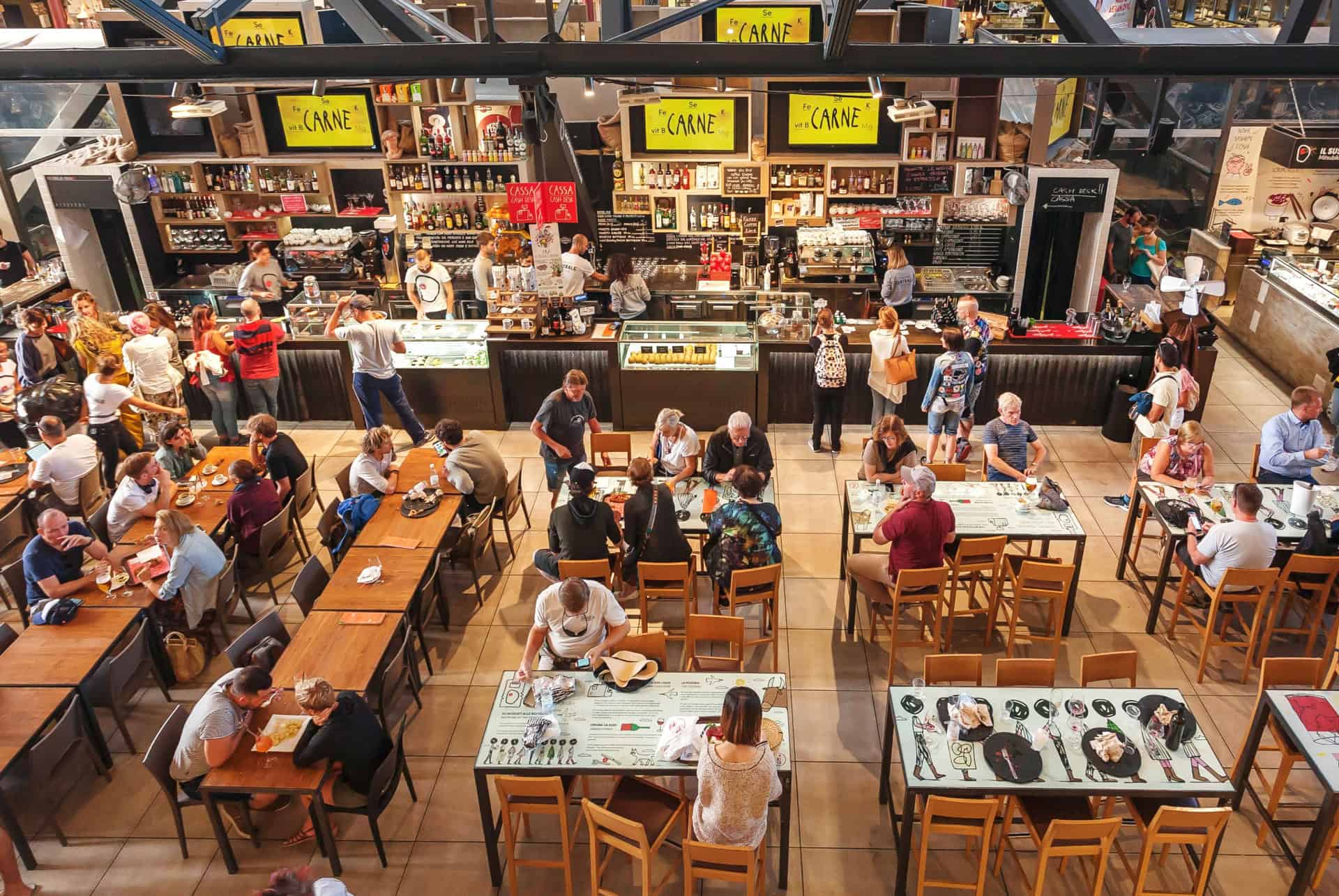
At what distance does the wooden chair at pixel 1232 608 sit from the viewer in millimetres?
6141

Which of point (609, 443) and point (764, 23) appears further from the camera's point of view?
point (764, 23)

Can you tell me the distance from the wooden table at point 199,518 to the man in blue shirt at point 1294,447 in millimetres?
7914

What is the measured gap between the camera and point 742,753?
4.32m

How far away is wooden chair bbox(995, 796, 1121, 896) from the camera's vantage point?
170 inches

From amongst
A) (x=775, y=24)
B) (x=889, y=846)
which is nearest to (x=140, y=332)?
(x=775, y=24)

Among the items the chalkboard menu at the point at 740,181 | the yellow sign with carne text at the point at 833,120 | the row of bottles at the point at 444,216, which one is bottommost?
the row of bottles at the point at 444,216

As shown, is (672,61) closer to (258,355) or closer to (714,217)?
(258,355)

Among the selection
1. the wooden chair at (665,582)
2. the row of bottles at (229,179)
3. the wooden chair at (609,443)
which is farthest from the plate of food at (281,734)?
the row of bottles at (229,179)

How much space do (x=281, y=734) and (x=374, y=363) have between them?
15.1 feet

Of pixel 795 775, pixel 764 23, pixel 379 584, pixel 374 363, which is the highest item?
pixel 764 23

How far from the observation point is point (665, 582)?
680cm

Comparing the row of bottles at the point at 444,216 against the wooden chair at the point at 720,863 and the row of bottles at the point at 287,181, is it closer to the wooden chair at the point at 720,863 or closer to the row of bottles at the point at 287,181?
the row of bottles at the point at 287,181

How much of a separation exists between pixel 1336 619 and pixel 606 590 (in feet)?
15.1

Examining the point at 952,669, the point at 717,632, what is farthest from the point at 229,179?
the point at 952,669
